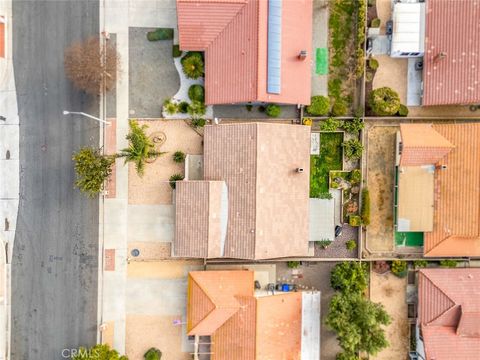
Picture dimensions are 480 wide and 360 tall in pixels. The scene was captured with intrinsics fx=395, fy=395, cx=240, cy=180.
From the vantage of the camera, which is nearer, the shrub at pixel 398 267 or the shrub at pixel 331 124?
the shrub at pixel 331 124

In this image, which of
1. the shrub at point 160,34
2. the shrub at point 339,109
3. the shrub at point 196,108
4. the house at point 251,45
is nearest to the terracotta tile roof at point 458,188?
the shrub at point 339,109

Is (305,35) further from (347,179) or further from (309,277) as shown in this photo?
(309,277)

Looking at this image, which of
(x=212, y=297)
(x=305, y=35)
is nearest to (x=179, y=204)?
(x=212, y=297)

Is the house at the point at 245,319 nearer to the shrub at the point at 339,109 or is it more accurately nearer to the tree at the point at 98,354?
the tree at the point at 98,354

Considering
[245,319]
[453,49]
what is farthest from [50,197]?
[453,49]

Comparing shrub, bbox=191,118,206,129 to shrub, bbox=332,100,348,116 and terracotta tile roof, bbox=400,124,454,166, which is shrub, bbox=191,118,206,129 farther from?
terracotta tile roof, bbox=400,124,454,166

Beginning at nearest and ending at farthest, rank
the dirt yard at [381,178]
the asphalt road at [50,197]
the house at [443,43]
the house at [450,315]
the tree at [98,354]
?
the tree at [98,354] < the house at [443,43] < the house at [450,315] < the asphalt road at [50,197] < the dirt yard at [381,178]

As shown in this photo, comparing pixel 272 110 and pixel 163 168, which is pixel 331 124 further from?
pixel 163 168
